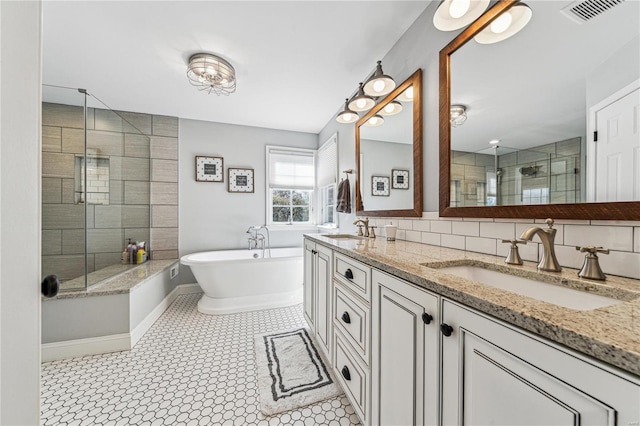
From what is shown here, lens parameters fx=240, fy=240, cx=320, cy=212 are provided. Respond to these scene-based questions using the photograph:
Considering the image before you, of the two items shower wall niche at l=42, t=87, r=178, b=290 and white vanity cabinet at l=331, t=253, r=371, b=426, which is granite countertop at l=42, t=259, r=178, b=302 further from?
white vanity cabinet at l=331, t=253, r=371, b=426

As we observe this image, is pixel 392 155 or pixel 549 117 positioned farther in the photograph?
pixel 392 155

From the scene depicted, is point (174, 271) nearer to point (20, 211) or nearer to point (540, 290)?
point (20, 211)

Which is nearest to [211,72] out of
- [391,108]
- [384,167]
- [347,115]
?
[347,115]

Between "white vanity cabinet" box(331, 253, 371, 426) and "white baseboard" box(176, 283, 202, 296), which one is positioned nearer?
"white vanity cabinet" box(331, 253, 371, 426)

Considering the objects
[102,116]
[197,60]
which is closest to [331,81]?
[197,60]

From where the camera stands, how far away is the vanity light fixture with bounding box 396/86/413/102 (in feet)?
5.73

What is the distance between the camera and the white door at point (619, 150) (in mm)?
743

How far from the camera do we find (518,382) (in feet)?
1.69

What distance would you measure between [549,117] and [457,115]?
1.55ft

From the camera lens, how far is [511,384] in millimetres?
529

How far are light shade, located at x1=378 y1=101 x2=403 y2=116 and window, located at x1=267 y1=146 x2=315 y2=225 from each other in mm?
2017

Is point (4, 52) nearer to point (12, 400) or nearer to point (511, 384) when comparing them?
point (12, 400)

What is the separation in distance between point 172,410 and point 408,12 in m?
2.91

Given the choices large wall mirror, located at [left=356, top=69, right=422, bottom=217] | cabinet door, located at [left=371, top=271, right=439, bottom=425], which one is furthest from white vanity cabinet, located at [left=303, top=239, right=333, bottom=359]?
large wall mirror, located at [left=356, top=69, right=422, bottom=217]
